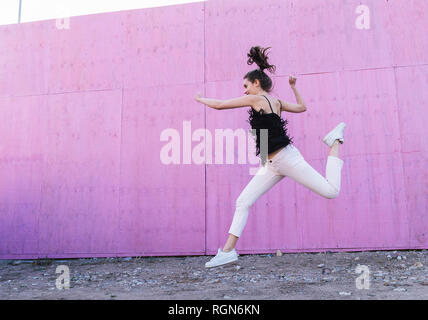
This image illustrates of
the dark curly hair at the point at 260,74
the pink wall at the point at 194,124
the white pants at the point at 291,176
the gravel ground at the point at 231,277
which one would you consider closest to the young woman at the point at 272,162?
the white pants at the point at 291,176

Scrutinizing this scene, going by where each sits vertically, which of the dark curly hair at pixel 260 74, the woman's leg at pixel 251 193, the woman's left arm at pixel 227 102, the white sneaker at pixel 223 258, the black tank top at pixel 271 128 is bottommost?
the white sneaker at pixel 223 258

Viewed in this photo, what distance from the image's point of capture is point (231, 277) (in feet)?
15.6

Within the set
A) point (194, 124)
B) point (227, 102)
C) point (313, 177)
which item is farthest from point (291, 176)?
point (194, 124)

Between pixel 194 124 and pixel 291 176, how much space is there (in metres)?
3.46

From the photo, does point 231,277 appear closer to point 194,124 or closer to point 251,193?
point 251,193

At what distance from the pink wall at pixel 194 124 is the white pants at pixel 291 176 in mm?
2839

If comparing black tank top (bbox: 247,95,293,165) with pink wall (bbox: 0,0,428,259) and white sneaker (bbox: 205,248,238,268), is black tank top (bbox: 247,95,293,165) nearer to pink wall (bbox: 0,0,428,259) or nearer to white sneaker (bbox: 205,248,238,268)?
white sneaker (bbox: 205,248,238,268)

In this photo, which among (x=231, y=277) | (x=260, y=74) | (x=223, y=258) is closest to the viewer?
(x=223, y=258)

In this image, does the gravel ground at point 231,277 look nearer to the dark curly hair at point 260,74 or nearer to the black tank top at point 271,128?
the black tank top at point 271,128

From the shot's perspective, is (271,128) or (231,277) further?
(231,277)

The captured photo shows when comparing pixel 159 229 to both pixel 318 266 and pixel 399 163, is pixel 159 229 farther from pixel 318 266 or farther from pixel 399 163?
pixel 399 163

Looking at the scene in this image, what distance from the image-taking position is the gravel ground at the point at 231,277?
376 centimetres

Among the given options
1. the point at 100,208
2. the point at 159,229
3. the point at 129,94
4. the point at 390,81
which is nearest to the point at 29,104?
the point at 129,94

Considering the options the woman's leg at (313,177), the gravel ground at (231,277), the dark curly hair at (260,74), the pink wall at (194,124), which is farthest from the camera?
the pink wall at (194,124)
